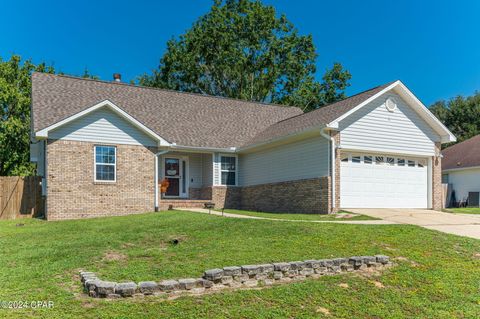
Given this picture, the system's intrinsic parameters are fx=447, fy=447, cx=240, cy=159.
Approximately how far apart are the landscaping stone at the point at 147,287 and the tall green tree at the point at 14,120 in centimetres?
2583

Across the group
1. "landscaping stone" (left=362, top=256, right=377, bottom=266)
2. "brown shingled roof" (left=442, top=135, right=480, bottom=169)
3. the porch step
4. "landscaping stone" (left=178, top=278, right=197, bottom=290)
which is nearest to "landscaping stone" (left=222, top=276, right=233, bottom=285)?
"landscaping stone" (left=178, top=278, right=197, bottom=290)

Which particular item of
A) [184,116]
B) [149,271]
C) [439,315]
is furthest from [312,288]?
A: [184,116]

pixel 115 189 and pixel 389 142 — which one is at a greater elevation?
pixel 389 142

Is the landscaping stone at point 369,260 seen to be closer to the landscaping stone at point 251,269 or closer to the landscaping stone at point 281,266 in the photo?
the landscaping stone at point 281,266

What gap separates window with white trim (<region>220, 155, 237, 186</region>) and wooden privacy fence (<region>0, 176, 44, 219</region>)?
328 inches

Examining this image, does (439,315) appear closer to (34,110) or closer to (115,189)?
(115,189)

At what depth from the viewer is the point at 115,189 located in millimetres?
17891

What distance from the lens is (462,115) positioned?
1795 inches

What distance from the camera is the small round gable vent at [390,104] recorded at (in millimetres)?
18609

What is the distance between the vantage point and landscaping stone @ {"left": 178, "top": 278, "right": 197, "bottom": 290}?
23.2 ft

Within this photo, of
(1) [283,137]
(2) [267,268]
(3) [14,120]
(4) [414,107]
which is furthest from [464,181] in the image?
(3) [14,120]

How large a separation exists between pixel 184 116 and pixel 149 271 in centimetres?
1621

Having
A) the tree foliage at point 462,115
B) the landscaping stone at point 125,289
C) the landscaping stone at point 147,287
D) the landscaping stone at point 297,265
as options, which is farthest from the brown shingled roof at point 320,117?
the tree foliage at point 462,115

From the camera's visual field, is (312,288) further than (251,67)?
No
